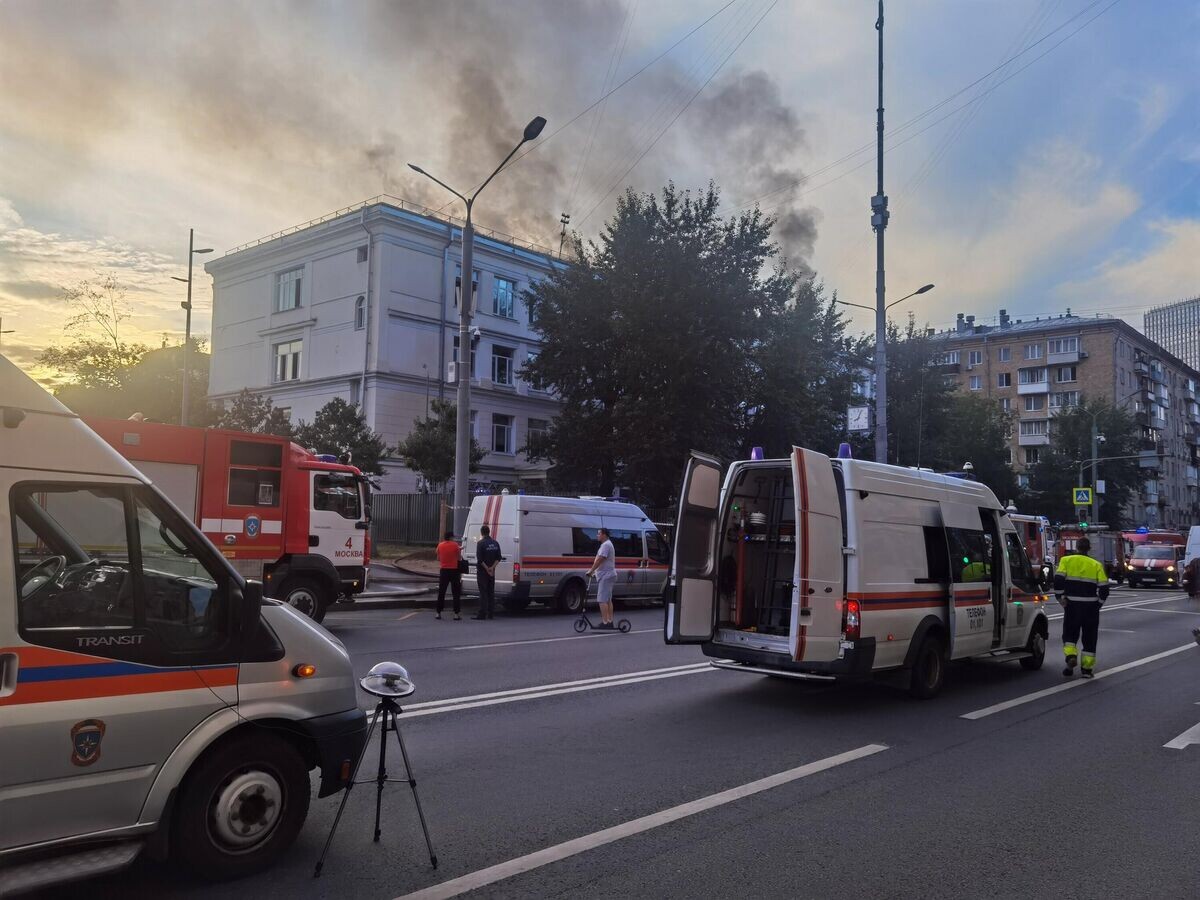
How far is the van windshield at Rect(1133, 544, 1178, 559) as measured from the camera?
116ft

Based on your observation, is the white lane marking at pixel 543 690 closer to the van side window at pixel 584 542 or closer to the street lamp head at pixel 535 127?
the van side window at pixel 584 542

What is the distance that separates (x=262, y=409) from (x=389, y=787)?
1199 inches

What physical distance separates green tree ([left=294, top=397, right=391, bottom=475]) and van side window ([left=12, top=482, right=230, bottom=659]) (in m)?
28.2

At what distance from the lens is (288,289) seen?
42875mm

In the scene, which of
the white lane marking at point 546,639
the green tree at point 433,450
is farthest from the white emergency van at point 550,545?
the green tree at point 433,450

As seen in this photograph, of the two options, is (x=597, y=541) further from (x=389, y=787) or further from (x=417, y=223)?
(x=417, y=223)

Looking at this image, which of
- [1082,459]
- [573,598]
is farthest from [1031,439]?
[573,598]

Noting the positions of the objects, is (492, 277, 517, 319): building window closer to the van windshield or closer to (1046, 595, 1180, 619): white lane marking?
(1046, 595, 1180, 619): white lane marking

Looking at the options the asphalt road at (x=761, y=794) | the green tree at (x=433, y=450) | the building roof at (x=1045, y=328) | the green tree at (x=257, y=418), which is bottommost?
the asphalt road at (x=761, y=794)

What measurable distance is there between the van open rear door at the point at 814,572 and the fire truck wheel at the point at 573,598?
10851mm

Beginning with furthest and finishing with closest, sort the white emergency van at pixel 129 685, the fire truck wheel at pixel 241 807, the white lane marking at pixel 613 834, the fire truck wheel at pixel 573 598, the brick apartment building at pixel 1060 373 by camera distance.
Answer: the brick apartment building at pixel 1060 373 < the fire truck wheel at pixel 573 598 < the white lane marking at pixel 613 834 < the fire truck wheel at pixel 241 807 < the white emergency van at pixel 129 685

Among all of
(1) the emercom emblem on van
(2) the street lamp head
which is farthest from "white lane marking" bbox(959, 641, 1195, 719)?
(2) the street lamp head

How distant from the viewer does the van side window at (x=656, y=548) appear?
20.7 m

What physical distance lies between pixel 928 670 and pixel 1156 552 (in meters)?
32.6
